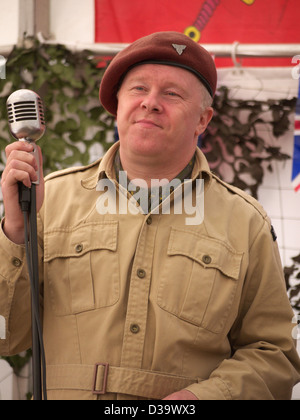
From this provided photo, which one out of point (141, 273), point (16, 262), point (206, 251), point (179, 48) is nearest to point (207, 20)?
point (179, 48)

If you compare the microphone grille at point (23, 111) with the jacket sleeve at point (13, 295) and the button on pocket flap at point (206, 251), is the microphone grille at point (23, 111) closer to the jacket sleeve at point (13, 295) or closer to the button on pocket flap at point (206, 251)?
the jacket sleeve at point (13, 295)

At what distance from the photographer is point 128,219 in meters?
1.70

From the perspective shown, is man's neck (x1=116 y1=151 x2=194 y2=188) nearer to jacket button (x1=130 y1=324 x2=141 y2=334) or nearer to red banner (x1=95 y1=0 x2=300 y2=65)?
jacket button (x1=130 y1=324 x2=141 y2=334)

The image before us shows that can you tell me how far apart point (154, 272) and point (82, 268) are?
0.23 meters

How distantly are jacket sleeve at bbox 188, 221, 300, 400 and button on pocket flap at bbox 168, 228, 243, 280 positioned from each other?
7cm

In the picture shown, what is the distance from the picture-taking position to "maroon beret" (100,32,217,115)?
167cm

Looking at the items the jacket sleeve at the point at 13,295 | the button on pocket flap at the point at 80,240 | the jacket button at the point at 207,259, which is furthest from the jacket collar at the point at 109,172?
the jacket sleeve at the point at 13,295

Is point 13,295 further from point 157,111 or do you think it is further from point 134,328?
point 157,111

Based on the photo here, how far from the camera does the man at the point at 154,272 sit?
156cm

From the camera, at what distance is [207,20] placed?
2699 mm

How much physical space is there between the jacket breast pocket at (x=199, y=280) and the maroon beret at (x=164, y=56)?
0.56 meters

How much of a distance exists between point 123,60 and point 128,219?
0.54 metres

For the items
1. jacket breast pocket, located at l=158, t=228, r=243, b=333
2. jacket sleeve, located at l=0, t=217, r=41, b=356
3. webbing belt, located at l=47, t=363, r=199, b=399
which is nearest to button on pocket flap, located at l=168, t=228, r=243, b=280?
jacket breast pocket, located at l=158, t=228, r=243, b=333

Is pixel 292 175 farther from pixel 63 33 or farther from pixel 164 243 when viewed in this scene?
pixel 63 33
